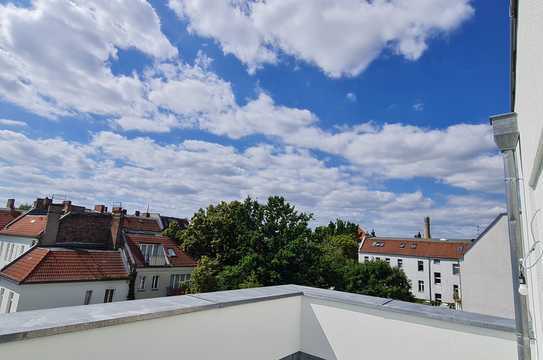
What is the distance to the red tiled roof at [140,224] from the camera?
78.6ft

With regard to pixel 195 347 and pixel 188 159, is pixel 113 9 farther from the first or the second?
pixel 188 159

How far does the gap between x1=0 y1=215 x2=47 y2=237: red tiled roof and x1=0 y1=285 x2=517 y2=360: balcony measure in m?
20.4

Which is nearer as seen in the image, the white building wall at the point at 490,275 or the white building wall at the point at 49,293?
the white building wall at the point at 49,293

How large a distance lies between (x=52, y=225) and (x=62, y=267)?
15.3ft

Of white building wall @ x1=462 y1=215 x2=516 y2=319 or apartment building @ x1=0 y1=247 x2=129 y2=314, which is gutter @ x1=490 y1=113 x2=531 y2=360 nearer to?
white building wall @ x1=462 y1=215 x2=516 y2=319

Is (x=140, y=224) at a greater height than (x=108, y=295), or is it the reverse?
(x=140, y=224)

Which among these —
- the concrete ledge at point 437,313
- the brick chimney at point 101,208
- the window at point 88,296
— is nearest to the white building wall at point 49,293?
the window at point 88,296

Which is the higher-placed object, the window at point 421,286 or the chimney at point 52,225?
Result: the chimney at point 52,225

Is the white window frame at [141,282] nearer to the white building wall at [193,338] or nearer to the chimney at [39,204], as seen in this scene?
the chimney at [39,204]

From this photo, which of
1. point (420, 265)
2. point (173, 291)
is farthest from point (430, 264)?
point (173, 291)

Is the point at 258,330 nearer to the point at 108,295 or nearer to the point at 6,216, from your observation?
the point at 108,295

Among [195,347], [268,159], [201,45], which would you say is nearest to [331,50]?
[201,45]

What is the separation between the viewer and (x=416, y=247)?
91.7 ft

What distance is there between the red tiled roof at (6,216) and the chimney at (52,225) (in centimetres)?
1138
